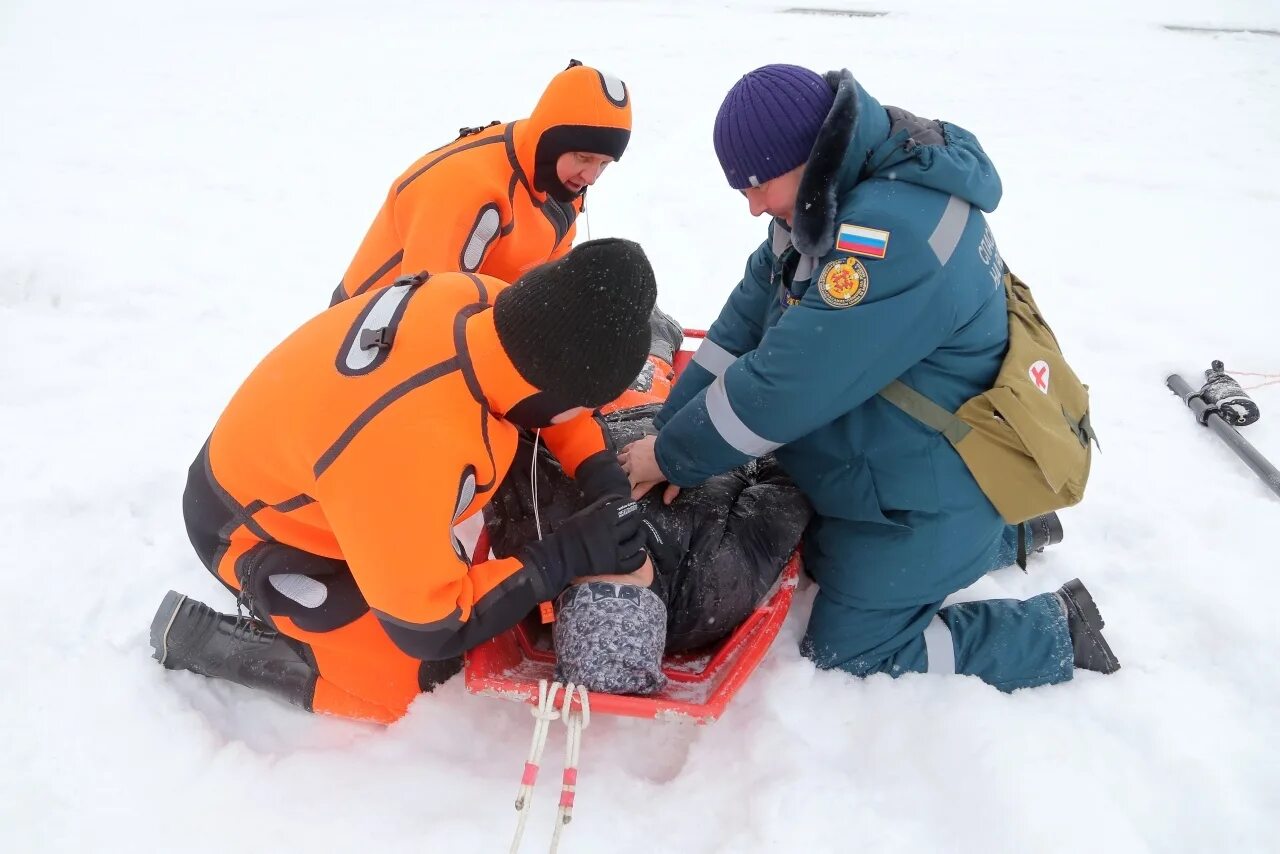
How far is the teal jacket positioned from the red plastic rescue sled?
25 cm

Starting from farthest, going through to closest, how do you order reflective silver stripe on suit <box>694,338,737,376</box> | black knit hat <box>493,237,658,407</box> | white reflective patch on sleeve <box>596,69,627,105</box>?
white reflective patch on sleeve <box>596,69,627,105</box> → reflective silver stripe on suit <box>694,338,737,376</box> → black knit hat <box>493,237,658,407</box>

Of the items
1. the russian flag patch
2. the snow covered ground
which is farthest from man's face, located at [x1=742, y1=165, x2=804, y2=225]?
the snow covered ground

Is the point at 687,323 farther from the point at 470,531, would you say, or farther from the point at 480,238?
the point at 470,531

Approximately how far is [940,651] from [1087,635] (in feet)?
1.26

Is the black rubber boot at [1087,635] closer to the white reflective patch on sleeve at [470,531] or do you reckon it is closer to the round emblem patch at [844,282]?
the round emblem patch at [844,282]

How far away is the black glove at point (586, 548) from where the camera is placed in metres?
1.71

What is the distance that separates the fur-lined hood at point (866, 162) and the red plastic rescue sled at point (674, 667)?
87cm

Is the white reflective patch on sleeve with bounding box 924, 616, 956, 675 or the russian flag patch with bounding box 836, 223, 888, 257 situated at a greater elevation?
the russian flag patch with bounding box 836, 223, 888, 257

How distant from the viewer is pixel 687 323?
3.89 meters

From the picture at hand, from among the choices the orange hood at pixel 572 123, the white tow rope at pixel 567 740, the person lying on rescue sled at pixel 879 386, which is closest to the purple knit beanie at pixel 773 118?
the person lying on rescue sled at pixel 879 386

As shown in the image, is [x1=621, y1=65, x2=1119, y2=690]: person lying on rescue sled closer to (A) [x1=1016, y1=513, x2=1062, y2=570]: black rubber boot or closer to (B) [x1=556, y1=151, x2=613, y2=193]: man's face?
(A) [x1=1016, y1=513, x2=1062, y2=570]: black rubber boot

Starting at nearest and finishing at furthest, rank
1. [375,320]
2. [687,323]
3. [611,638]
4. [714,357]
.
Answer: [375,320] → [611,638] → [714,357] → [687,323]

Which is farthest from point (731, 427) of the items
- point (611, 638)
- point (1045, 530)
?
point (1045, 530)

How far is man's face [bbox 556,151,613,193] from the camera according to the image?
2750 millimetres
